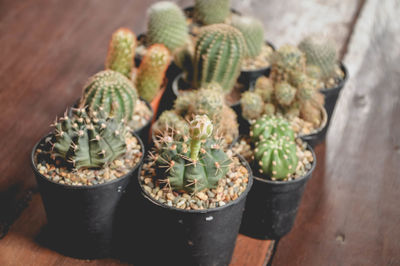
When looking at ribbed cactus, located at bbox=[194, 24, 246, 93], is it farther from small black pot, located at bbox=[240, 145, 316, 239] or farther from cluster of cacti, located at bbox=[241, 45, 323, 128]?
small black pot, located at bbox=[240, 145, 316, 239]

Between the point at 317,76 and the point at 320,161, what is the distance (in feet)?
1.15

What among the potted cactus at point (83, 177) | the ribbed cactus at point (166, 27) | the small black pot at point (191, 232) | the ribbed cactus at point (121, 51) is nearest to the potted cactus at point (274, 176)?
A: the small black pot at point (191, 232)

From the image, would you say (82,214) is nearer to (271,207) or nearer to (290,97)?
(271,207)

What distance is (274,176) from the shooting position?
1445 millimetres

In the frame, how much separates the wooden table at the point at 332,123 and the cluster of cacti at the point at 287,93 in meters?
0.27

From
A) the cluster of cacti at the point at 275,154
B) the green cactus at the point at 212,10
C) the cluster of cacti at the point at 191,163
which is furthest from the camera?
the green cactus at the point at 212,10

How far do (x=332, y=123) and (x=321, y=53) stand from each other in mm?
356

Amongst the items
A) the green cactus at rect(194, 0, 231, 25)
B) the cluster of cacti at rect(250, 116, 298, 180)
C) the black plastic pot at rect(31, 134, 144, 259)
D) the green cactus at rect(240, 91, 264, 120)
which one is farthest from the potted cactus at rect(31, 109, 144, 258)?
the green cactus at rect(194, 0, 231, 25)

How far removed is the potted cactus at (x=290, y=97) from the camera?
171cm

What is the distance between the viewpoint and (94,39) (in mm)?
2453

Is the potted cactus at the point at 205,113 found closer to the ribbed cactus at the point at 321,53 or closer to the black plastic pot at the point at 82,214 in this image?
the black plastic pot at the point at 82,214

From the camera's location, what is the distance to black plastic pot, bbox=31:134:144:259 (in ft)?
4.21

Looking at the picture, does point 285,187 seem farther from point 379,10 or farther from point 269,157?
point 379,10

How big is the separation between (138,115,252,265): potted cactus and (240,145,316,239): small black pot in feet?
0.44
